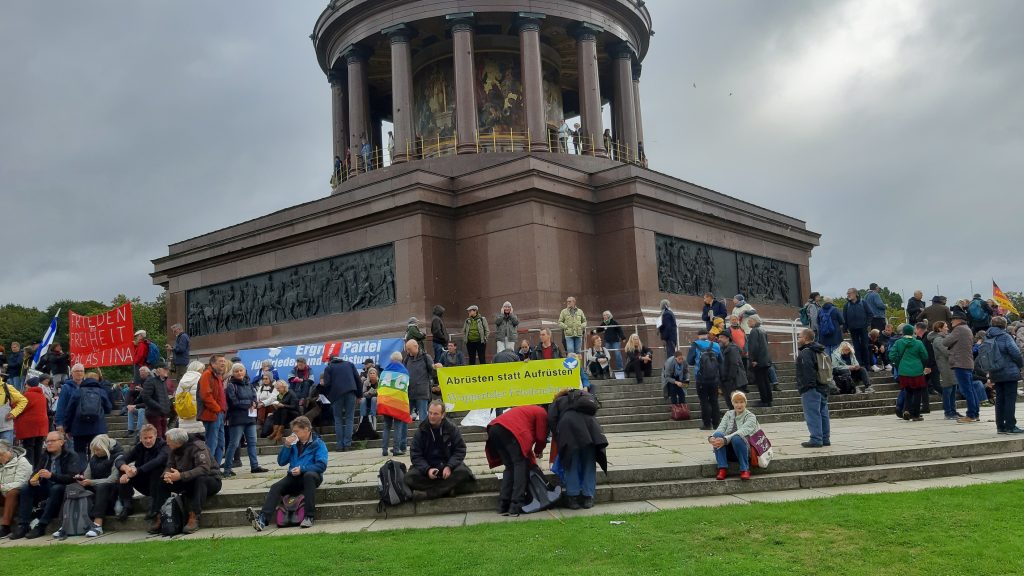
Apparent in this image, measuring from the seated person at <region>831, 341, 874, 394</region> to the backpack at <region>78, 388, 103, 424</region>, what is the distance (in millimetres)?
13067

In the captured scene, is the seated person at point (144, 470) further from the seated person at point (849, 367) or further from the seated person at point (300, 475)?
the seated person at point (849, 367)

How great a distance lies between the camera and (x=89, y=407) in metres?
12.9

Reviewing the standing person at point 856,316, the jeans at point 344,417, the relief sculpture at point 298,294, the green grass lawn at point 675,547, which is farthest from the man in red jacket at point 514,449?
the relief sculpture at point 298,294

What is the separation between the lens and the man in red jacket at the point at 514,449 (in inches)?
369

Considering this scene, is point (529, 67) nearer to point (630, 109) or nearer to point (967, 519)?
point (630, 109)

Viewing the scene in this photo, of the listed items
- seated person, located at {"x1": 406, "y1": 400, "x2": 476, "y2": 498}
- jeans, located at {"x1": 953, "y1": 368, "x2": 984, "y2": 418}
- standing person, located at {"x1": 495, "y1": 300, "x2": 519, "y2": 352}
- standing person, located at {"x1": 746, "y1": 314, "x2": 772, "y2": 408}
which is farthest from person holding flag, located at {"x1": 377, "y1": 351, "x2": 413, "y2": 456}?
jeans, located at {"x1": 953, "y1": 368, "x2": 984, "y2": 418}

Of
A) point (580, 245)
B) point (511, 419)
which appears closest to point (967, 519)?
point (511, 419)

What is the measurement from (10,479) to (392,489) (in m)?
5.14

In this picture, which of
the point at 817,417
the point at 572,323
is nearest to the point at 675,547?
the point at 817,417

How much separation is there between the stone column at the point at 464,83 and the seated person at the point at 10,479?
701 inches

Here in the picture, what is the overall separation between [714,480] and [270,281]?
18.6 m

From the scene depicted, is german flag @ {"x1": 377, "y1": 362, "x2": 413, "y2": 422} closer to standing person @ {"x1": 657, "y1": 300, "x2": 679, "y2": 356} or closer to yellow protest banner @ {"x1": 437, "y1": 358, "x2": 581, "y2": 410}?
yellow protest banner @ {"x1": 437, "y1": 358, "x2": 581, "y2": 410}

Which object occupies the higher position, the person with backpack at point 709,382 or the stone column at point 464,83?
the stone column at point 464,83

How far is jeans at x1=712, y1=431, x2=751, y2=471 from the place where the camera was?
32.5 ft
